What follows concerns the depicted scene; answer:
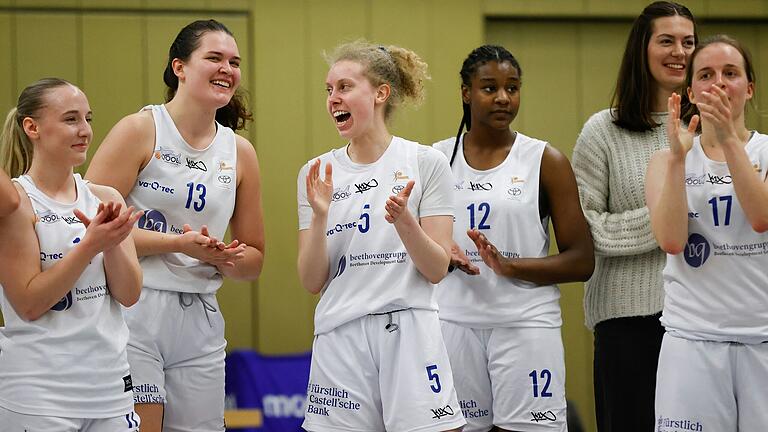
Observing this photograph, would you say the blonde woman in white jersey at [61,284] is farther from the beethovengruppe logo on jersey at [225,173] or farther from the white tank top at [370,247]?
the white tank top at [370,247]

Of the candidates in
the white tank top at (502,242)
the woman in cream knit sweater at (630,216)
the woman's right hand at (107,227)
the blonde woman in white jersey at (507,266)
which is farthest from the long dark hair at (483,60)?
the woman's right hand at (107,227)

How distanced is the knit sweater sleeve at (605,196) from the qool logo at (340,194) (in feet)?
3.48

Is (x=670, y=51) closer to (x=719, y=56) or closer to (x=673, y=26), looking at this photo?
(x=673, y=26)

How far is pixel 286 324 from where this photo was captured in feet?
20.9

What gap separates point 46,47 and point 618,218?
357 cm

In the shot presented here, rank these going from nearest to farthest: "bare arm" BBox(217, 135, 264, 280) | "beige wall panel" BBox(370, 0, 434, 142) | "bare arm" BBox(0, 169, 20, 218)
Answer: "bare arm" BBox(0, 169, 20, 218)
"bare arm" BBox(217, 135, 264, 280)
"beige wall panel" BBox(370, 0, 434, 142)

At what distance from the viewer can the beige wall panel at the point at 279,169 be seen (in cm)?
635

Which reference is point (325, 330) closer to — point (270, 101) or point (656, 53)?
point (656, 53)

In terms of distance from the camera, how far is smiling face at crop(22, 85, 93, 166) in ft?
10.9

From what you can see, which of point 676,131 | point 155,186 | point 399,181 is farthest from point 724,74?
point 155,186

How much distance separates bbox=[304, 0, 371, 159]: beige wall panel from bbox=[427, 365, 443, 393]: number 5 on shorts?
2.92 meters

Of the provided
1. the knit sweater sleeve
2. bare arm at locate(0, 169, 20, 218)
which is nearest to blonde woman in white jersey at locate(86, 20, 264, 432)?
bare arm at locate(0, 169, 20, 218)

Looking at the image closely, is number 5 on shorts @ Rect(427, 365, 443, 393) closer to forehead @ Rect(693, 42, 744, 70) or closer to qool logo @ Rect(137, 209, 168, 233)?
qool logo @ Rect(137, 209, 168, 233)

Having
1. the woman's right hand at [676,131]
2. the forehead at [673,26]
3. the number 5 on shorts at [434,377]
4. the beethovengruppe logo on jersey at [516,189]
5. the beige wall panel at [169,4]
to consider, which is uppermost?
the beige wall panel at [169,4]
